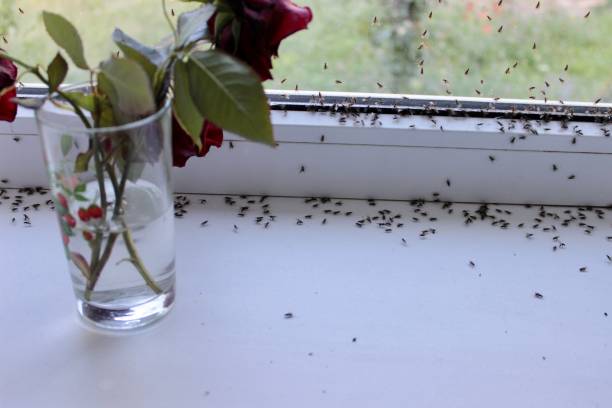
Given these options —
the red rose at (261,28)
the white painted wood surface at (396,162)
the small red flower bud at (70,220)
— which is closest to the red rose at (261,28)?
the red rose at (261,28)

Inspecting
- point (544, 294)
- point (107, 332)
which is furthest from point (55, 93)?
point (544, 294)

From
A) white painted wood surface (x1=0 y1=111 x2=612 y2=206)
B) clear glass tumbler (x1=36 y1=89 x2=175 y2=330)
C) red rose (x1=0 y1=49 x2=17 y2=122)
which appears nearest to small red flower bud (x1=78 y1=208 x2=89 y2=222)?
clear glass tumbler (x1=36 y1=89 x2=175 y2=330)

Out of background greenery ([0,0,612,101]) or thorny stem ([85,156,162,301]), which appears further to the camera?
background greenery ([0,0,612,101])

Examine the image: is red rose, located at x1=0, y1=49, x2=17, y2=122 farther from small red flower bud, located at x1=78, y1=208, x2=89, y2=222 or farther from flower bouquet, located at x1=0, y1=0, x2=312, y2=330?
small red flower bud, located at x1=78, y1=208, x2=89, y2=222

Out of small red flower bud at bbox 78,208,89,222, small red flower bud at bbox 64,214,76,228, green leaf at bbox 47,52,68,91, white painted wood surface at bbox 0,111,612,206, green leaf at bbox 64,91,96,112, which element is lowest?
white painted wood surface at bbox 0,111,612,206

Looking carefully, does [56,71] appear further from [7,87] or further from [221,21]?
[221,21]

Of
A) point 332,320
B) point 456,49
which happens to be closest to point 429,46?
point 456,49
